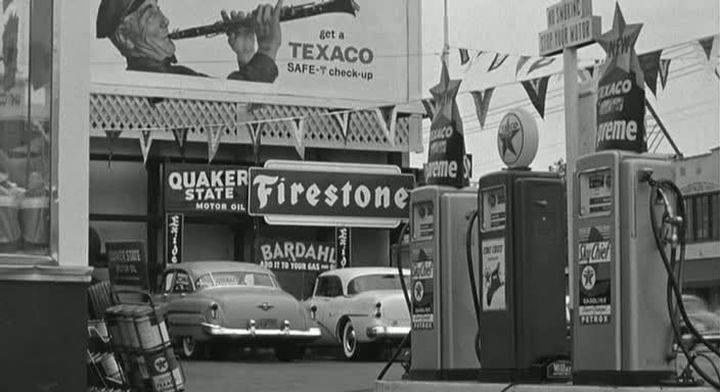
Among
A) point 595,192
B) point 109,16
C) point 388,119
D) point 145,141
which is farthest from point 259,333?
point 595,192

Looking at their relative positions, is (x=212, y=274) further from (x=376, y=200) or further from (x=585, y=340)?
(x=585, y=340)

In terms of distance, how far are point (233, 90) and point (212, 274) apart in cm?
925

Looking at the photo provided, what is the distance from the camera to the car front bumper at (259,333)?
2039 cm

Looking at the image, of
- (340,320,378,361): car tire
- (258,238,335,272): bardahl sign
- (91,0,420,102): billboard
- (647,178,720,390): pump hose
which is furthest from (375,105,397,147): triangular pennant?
(647,178,720,390): pump hose

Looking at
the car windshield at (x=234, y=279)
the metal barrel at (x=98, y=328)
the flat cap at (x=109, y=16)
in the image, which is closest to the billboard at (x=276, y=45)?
the flat cap at (x=109, y=16)

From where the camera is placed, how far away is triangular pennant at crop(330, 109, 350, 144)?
1166 inches

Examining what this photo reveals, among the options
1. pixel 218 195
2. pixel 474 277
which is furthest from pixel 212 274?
pixel 474 277

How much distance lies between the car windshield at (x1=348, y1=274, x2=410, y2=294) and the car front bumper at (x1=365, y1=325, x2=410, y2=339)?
1.13 m

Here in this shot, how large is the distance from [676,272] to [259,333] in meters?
11.8

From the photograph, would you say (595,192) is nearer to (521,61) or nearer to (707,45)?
(707,45)

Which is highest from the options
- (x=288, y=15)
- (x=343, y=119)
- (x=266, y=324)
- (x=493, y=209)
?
(x=288, y=15)

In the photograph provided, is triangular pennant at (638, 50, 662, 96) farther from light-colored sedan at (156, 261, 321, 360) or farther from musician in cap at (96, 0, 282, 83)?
musician in cap at (96, 0, 282, 83)

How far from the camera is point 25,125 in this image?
351 inches

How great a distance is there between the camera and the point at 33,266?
8.66 metres
